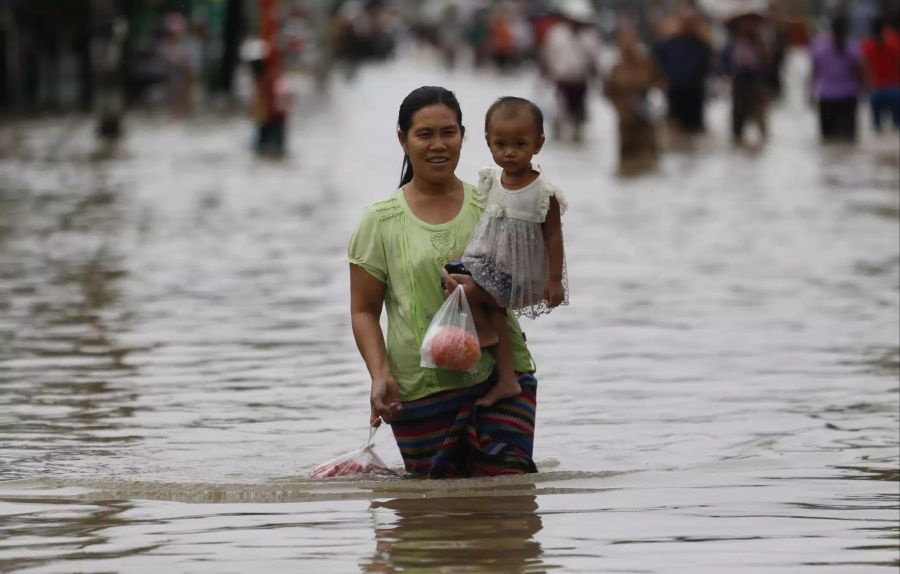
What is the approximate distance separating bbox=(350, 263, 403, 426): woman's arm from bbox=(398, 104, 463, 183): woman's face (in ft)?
1.31

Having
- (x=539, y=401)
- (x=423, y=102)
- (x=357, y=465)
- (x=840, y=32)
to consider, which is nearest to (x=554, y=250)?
(x=423, y=102)

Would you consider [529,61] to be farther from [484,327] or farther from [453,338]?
[453,338]

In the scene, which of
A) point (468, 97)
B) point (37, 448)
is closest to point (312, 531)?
point (37, 448)

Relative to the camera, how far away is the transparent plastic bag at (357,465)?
24.4ft

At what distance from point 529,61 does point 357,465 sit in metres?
65.8

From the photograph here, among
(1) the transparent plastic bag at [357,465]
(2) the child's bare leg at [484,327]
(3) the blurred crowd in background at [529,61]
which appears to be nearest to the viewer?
(2) the child's bare leg at [484,327]

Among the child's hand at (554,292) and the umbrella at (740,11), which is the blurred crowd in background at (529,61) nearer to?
the umbrella at (740,11)

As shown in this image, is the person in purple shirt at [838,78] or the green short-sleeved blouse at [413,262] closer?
the green short-sleeved blouse at [413,262]

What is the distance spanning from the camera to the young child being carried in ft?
22.0

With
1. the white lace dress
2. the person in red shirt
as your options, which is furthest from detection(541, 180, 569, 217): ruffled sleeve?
the person in red shirt

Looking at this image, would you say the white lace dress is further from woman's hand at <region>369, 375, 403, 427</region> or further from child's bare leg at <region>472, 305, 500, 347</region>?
woman's hand at <region>369, 375, 403, 427</region>

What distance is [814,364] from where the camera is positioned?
10.8 metres

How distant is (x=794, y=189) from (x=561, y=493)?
15.1 meters

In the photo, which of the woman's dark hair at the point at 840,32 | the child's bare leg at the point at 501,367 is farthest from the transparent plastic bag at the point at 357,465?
the woman's dark hair at the point at 840,32
